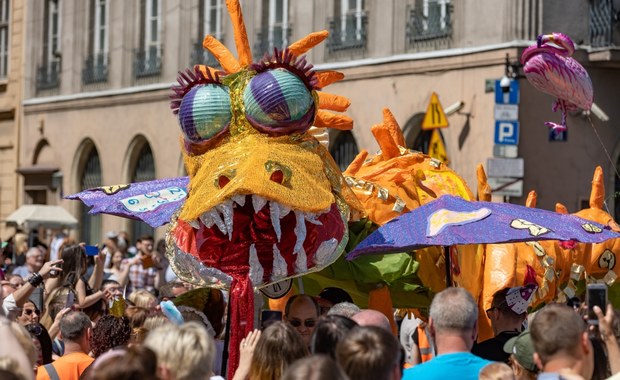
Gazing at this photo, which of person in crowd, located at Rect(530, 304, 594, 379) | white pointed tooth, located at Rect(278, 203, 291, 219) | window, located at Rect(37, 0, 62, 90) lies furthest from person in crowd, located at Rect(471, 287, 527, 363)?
window, located at Rect(37, 0, 62, 90)

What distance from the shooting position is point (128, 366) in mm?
5156

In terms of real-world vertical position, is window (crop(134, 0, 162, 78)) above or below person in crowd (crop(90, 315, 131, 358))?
above

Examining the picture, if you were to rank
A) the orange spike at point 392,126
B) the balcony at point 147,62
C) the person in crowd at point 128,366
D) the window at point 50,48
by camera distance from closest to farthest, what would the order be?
the person in crowd at point 128,366, the orange spike at point 392,126, the balcony at point 147,62, the window at point 50,48

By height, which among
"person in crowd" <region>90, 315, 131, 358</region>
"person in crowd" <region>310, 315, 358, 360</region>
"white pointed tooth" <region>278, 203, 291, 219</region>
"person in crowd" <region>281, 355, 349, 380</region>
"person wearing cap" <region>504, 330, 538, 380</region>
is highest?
"white pointed tooth" <region>278, 203, 291, 219</region>

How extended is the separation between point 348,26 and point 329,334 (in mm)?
16629

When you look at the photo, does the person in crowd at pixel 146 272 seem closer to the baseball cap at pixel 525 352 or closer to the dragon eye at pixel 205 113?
the dragon eye at pixel 205 113

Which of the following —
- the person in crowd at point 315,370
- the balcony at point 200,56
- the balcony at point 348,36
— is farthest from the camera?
the balcony at point 200,56

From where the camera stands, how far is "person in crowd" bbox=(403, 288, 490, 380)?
6.19m

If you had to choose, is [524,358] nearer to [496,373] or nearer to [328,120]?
[496,373]

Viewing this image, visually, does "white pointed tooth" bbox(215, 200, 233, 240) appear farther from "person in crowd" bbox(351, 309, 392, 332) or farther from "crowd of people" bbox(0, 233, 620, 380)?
"person in crowd" bbox(351, 309, 392, 332)

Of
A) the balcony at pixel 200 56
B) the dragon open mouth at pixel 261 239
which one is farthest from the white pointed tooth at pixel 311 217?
the balcony at pixel 200 56

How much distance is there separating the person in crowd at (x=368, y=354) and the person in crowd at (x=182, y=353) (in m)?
0.49

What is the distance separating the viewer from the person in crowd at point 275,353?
6395 millimetres

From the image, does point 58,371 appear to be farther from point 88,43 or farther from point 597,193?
point 88,43
